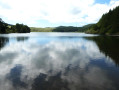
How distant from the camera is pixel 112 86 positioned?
25.3 ft

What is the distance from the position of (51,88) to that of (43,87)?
0.56 m

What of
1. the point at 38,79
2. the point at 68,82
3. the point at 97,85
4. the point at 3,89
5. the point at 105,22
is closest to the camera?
the point at 3,89

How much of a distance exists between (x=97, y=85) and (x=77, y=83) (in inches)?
54.2

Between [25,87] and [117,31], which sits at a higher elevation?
[117,31]

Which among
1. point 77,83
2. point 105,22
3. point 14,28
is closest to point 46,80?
point 77,83

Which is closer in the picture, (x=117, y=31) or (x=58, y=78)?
(x=58, y=78)

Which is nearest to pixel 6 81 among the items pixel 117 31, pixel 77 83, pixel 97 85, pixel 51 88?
pixel 51 88

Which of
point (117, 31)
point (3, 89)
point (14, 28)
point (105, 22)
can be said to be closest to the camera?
point (3, 89)

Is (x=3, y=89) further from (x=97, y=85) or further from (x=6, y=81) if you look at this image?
(x=97, y=85)

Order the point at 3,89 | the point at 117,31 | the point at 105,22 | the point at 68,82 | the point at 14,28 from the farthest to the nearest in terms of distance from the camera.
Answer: the point at 14,28, the point at 105,22, the point at 117,31, the point at 68,82, the point at 3,89

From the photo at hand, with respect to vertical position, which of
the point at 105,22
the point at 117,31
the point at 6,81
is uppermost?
the point at 105,22

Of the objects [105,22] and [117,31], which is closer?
[117,31]

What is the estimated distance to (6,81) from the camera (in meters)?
8.77

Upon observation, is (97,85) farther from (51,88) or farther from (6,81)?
(6,81)
